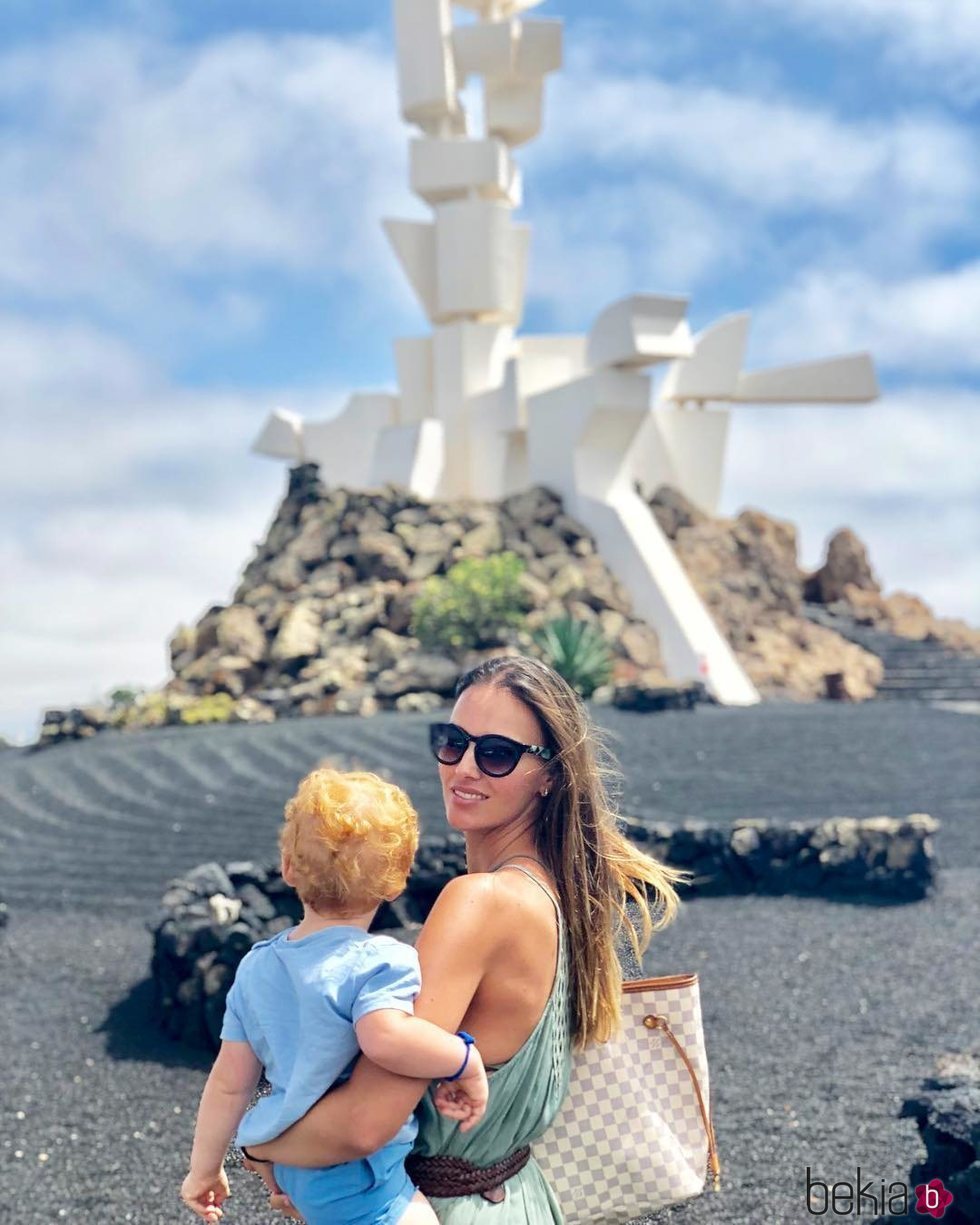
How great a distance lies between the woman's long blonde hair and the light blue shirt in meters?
0.29

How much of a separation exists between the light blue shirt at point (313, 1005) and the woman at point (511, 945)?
0.9 inches

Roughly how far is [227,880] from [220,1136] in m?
4.72

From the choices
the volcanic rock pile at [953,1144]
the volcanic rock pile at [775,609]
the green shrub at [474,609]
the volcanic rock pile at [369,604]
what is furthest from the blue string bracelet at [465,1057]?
the volcanic rock pile at [775,609]

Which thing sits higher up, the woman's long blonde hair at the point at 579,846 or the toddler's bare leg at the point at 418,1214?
the woman's long blonde hair at the point at 579,846

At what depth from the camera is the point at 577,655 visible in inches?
581

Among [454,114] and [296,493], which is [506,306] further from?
[296,493]

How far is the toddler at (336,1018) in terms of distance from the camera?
5.01 ft

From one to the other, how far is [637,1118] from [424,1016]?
46cm

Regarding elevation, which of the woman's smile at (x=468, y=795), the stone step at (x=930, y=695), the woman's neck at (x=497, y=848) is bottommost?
the woman's neck at (x=497, y=848)

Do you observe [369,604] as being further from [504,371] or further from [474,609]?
[504,371]

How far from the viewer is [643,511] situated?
1977 cm

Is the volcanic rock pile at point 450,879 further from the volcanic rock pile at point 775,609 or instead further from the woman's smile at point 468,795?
the volcanic rock pile at point 775,609

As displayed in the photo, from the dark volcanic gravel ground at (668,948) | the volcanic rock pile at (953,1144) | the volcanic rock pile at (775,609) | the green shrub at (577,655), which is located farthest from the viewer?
the volcanic rock pile at (775,609)

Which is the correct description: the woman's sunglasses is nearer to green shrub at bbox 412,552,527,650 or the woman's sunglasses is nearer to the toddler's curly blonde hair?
the toddler's curly blonde hair
